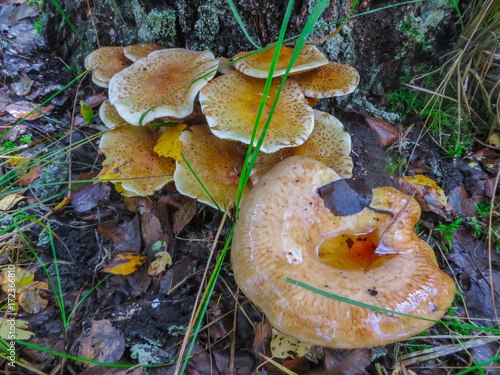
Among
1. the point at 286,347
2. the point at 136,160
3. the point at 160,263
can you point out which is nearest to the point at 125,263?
the point at 160,263

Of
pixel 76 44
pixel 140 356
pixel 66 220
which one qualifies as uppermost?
pixel 76 44

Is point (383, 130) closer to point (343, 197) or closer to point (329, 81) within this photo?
point (329, 81)

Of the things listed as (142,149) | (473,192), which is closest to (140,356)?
(142,149)

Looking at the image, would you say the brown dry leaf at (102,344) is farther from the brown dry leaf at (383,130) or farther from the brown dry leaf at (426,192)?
the brown dry leaf at (383,130)

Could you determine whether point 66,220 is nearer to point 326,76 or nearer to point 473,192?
point 326,76

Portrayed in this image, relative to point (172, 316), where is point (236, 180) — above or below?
above

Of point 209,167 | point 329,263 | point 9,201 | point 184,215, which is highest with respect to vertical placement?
point 209,167

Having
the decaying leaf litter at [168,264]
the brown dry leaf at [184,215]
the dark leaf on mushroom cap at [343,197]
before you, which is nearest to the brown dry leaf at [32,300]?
the decaying leaf litter at [168,264]

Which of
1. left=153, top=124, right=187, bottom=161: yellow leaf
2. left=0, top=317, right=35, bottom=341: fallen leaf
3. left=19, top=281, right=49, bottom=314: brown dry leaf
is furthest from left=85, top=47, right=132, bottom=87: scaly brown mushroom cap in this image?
left=0, top=317, right=35, bottom=341: fallen leaf

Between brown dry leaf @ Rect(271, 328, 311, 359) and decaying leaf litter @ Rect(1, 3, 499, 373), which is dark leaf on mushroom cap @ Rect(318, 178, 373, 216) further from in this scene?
brown dry leaf @ Rect(271, 328, 311, 359)
